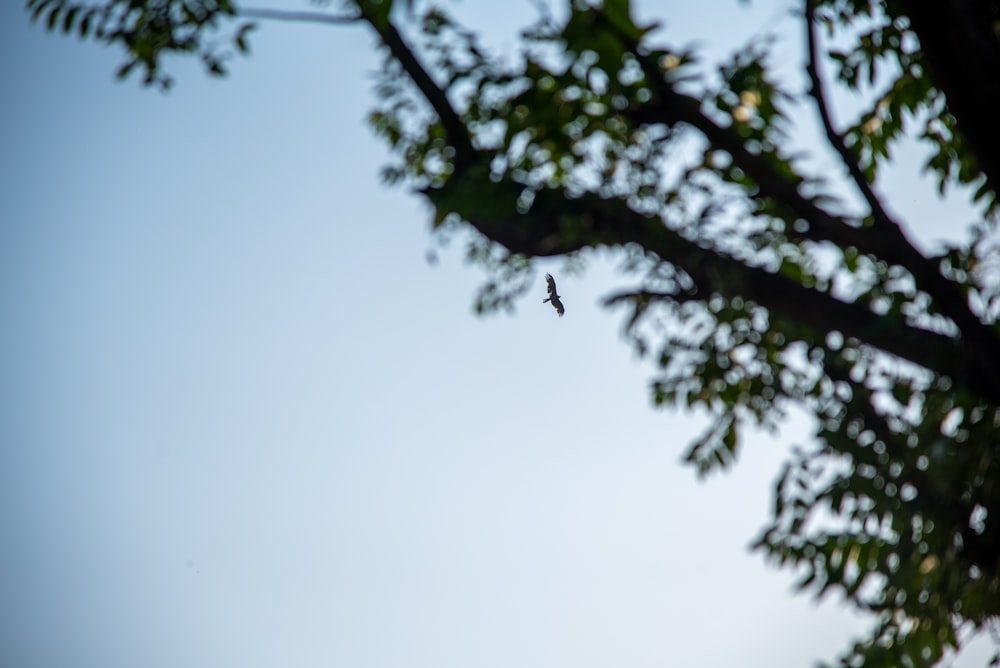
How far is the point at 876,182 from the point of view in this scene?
235 inches

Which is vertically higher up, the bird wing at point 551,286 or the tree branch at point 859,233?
the bird wing at point 551,286

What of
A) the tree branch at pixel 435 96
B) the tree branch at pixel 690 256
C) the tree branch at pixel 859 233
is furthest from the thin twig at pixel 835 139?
the tree branch at pixel 435 96

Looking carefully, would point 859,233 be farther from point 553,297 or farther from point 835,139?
point 553,297

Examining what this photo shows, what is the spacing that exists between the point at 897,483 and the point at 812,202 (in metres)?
1.47

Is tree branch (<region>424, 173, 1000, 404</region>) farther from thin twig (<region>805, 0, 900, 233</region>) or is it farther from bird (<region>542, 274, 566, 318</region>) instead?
bird (<region>542, 274, 566, 318</region>)

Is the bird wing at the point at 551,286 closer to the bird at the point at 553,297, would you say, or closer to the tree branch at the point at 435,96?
the bird at the point at 553,297

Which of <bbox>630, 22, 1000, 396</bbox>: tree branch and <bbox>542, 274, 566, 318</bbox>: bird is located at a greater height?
<bbox>542, 274, 566, 318</bbox>: bird

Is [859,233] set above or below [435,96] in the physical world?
below

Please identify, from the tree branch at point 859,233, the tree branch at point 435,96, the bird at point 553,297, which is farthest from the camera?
the bird at point 553,297

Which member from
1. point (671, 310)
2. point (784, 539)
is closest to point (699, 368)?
point (671, 310)

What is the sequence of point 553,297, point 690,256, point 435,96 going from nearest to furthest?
point 690,256 < point 435,96 < point 553,297

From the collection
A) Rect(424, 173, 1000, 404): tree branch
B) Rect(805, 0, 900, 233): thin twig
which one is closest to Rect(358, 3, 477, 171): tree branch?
Rect(424, 173, 1000, 404): tree branch

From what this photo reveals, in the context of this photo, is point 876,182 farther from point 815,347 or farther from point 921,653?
point 921,653

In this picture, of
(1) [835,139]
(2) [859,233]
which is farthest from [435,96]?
(2) [859,233]
